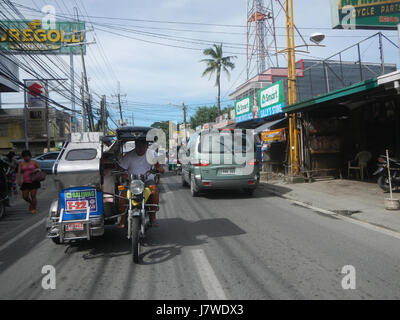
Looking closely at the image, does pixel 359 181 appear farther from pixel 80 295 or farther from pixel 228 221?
pixel 80 295

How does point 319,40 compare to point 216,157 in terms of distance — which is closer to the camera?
point 216,157

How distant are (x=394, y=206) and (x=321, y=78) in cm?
1802

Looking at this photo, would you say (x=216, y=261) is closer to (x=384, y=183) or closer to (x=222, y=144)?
(x=222, y=144)

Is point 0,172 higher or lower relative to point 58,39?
lower

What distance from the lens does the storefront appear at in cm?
1377

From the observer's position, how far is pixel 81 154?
5.93 metres

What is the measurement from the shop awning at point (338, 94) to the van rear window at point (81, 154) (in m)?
7.55

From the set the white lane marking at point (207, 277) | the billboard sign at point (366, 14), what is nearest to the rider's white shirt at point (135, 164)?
the white lane marking at point (207, 277)

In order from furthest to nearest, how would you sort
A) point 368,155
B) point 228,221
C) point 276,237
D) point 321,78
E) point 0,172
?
point 321,78 → point 368,155 → point 0,172 → point 228,221 → point 276,237

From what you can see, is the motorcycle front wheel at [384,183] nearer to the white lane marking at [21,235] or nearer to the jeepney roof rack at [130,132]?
the jeepney roof rack at [130,132]

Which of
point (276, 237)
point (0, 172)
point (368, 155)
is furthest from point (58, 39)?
point (276, 237)

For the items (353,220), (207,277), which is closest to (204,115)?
(353,220)

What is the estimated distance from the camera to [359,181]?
1289cm

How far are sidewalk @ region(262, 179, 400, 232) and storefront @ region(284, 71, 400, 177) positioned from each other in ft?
4.71
